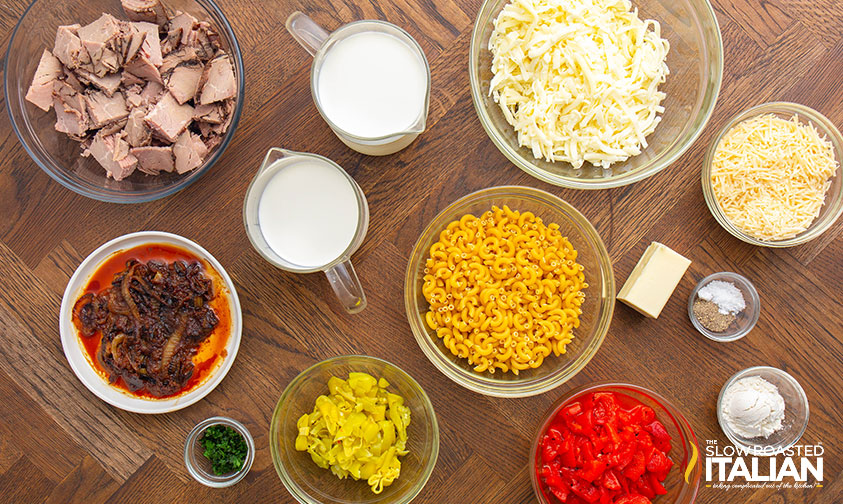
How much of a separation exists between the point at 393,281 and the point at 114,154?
106cm

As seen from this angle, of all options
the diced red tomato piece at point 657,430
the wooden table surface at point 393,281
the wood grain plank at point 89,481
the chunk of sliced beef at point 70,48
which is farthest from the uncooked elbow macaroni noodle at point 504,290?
the wood grain plank at point 89,481

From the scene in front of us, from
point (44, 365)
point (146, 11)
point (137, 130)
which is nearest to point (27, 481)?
point (44, 365)

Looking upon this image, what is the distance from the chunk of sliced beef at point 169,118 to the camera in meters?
1.74

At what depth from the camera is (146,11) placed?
178cm

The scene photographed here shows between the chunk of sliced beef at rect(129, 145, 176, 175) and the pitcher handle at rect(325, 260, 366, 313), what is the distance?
678 mm

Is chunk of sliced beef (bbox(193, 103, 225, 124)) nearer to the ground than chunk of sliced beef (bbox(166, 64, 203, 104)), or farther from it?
nearer to the ground

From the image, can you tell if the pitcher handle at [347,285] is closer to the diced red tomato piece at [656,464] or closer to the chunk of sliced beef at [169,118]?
the chunk of sliced beef at [169,118]

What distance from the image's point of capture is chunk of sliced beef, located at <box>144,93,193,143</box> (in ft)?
5.71

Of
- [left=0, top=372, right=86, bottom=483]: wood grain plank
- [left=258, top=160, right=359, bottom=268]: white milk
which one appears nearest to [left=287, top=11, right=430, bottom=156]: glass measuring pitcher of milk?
[left=258, top=160, right=359, bottom=268]: white milk

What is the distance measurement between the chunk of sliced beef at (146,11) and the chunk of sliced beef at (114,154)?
41cm

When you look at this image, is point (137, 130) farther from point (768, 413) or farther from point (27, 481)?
point (768, 413)

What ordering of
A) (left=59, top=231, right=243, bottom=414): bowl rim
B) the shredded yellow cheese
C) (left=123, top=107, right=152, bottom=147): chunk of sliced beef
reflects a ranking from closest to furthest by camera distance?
(left=123, top=107, right=152, bottom=147): chunk of sliced beef, the shredded yellow cheese, (left=59, top=231, right=243, bottom=414): bowl rim

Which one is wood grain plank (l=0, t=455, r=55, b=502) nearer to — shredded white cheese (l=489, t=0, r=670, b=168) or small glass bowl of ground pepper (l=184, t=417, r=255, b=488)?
small glass bowl of ground pepper (l=184, t=417, r=255, b=488)

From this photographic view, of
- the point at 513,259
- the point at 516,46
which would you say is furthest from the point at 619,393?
the point at 516,46
